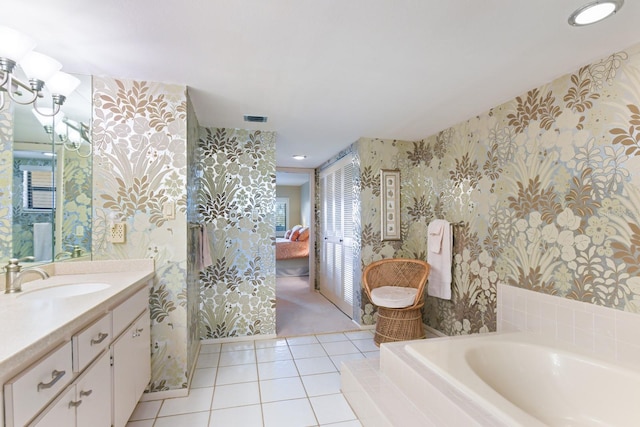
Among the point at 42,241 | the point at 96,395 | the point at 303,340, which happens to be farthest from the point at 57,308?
the point at 303,340

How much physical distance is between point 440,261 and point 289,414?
1899 millimetres

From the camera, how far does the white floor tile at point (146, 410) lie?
1806 mm

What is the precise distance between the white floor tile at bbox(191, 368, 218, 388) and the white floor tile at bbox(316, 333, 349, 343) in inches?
42.1

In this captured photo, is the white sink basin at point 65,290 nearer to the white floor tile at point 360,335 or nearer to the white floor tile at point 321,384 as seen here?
the white floor tile at point 321,384

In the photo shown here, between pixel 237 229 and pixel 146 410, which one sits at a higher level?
pixel 237 229

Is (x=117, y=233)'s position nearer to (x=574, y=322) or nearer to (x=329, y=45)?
(x=329, y=45)

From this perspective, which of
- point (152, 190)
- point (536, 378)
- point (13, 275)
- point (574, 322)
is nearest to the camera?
point (13, 275)

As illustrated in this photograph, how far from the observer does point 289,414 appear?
1.84 metres

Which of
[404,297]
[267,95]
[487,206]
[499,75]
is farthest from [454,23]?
[404,297]

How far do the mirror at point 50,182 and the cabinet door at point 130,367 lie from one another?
0.64 m

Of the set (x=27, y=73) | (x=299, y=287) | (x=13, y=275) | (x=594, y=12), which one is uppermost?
(x=594, y=12)

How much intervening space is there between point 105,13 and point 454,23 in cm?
159

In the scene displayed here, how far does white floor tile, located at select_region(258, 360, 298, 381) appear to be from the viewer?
2.31m

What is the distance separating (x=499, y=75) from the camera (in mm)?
1867
